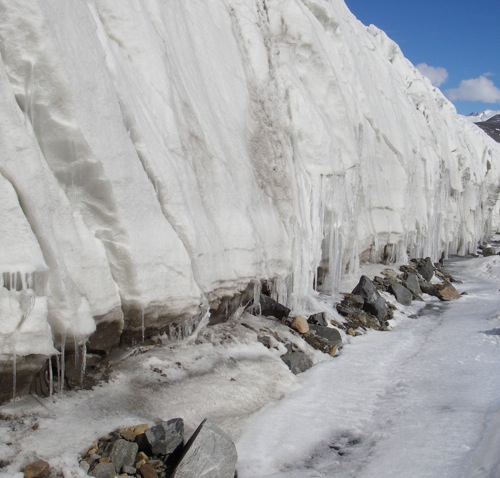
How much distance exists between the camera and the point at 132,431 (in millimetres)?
6637

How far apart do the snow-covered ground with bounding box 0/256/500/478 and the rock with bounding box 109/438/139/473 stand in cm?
32

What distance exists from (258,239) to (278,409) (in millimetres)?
4205

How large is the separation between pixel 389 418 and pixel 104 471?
461 cm

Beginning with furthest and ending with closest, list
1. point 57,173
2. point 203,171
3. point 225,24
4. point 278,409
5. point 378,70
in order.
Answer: point 378,70 < point 225,24 < point 203,171 < point 278,409 < point 57,173

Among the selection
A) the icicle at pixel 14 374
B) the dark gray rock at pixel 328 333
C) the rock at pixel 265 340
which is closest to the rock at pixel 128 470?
the icicle at pixel 14 374

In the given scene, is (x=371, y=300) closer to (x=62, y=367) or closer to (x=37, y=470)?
(x=62, y=367)

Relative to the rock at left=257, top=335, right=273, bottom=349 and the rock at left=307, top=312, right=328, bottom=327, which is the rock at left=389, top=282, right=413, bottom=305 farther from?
the rock at left=257, top=335, right=273, bottom=349

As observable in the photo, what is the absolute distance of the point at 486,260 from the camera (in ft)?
98.1

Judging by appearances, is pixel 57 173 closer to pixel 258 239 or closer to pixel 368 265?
pixel 258 239

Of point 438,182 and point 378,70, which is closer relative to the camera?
point 378,70

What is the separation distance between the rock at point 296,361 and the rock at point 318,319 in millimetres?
2099

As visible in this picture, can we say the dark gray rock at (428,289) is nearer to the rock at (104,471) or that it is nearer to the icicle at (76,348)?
the icicle at (76,348)

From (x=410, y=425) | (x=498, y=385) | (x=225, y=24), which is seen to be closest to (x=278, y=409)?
(x=410, y=425)

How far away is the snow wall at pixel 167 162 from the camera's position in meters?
6.80
